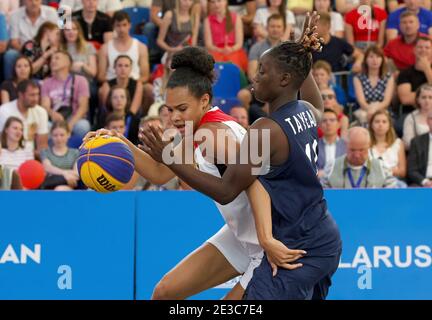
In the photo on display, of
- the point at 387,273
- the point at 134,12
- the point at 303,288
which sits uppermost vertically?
the point at 134,12

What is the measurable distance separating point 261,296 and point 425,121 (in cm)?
610

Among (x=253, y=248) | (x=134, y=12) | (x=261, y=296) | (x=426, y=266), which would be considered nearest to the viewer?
(x=261, y=296)

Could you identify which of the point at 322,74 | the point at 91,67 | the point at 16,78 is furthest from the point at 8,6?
the point at 322,74

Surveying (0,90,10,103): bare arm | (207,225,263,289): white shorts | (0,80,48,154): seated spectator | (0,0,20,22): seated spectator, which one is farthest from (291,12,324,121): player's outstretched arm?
(0,0,20,22): seated spectator

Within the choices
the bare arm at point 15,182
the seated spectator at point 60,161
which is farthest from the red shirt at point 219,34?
the bare arm at point 15,182

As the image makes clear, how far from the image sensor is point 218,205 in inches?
267

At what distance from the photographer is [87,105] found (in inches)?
490

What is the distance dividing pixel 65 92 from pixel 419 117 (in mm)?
3997

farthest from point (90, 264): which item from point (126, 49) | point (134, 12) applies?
point (134, 12)

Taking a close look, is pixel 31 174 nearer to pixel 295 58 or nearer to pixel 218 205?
pixel 218 205

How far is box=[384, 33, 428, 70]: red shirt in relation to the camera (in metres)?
12.9

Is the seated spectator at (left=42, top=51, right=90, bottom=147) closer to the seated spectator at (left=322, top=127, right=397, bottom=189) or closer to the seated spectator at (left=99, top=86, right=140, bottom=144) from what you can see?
the seated spectator at (left=99, top=86, right=140, bottom=144)

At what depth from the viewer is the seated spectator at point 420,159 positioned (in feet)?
36.7
